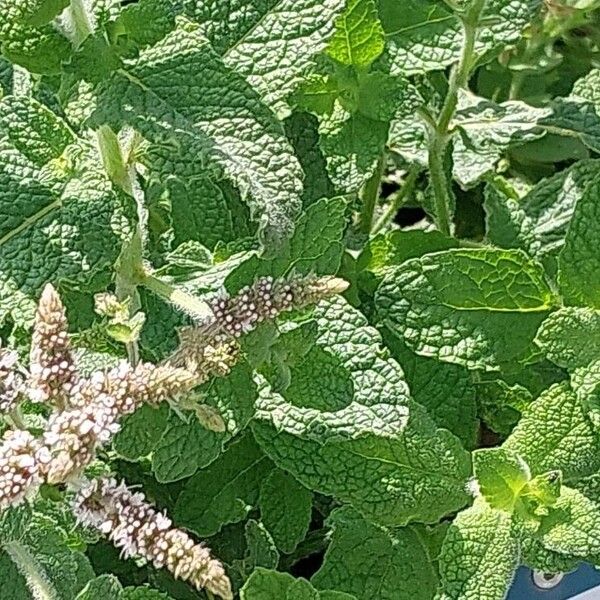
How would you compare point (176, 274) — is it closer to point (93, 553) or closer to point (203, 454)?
point (203, 454)

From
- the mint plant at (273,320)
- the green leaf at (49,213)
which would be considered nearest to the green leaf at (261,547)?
the mint plant at (273,320)

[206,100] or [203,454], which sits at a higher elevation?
[206,100]

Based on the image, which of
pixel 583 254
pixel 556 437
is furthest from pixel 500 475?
pixel 583 254

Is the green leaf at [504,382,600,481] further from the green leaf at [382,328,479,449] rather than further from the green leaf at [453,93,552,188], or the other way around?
the green leaf at [453,93,552,188]

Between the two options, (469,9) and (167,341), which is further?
(469,9)

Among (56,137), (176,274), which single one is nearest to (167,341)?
(176,274)

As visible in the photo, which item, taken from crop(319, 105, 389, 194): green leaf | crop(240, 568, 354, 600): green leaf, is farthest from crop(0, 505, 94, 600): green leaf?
crop(319, 105, 389, 194): green leaf

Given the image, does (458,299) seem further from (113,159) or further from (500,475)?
(113,159)
